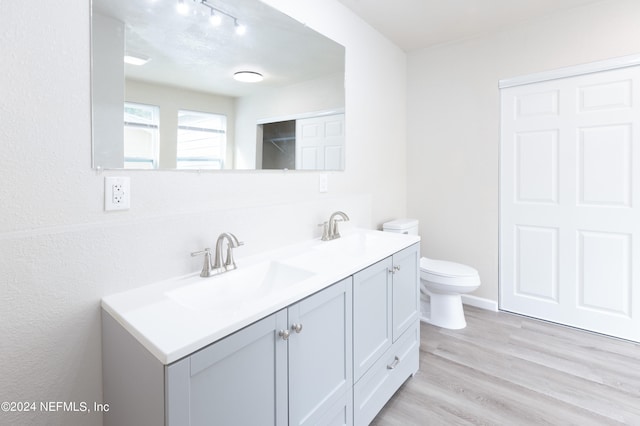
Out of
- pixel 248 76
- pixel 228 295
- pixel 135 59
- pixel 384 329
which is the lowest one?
pixel 384 329

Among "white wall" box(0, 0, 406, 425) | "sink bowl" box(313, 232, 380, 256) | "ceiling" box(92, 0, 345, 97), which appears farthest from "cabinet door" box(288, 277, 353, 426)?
"ceiling" box(92, 0, 345, 97)

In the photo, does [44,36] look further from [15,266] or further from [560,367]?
[560,367]

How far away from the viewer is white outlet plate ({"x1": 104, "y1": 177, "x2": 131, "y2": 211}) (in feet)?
3.67

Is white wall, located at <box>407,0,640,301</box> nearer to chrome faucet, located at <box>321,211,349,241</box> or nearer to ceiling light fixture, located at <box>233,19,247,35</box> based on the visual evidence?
chrome faucet, located at <box>321,211,349,241</box>

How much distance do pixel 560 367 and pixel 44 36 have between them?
2.98 meters

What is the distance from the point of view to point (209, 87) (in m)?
1.48

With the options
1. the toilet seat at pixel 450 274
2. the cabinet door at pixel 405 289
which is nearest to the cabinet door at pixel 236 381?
the cabinet door at pixel 405 289

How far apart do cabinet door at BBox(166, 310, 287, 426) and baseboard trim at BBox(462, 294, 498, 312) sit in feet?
8.02

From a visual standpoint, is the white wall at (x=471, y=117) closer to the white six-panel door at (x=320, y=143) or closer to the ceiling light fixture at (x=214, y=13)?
the white six-panel door at (x=320, y=143)

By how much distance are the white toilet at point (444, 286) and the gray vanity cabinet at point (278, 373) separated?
1.37m

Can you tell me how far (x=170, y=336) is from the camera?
2.69ft

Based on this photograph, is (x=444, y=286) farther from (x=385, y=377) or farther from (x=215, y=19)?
(x=215, y=19)

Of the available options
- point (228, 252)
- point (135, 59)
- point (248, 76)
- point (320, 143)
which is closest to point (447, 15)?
point (320, 143)

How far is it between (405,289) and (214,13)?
167cm
